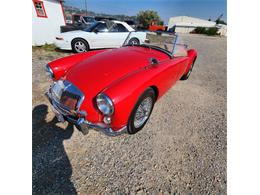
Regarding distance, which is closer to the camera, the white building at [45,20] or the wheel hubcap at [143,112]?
the wheel hubcap at [143,112]

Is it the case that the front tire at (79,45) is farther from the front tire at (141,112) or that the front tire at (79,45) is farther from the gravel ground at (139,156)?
the front tire at (141,112)

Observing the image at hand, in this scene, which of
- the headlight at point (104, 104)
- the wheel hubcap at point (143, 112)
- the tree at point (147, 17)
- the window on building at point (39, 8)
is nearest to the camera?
the headlight at point (104, 104)

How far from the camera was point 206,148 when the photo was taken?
86.2 inches

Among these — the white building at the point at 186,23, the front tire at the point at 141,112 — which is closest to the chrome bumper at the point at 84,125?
the front tire at the point at 141,112

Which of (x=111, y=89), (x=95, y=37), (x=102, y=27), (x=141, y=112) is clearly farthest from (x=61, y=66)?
(x=102, y=27)

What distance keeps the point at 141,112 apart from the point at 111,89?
0.74 meters

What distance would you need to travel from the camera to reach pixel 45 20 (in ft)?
26.3

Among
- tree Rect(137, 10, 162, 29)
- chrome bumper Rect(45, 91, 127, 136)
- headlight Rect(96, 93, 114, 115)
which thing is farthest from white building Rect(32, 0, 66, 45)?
tree Rect(137, 10, 162, 29)

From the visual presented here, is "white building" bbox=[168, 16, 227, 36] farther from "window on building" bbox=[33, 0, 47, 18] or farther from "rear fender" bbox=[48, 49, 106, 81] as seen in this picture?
"rear fender" bbox=[48, 49, 106, 81]

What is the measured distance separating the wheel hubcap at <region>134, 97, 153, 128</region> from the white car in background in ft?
14.4

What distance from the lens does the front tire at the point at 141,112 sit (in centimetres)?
201

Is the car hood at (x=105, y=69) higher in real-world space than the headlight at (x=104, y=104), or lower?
higher

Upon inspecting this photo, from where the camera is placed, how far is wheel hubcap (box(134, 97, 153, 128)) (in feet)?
7.38
